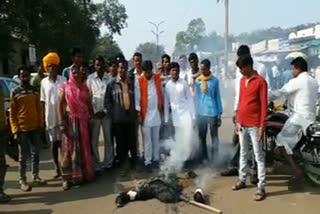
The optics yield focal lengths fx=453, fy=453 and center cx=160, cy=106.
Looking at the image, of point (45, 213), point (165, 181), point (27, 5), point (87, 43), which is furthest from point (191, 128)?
point (87, 43)

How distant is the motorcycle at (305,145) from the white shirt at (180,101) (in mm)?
1336

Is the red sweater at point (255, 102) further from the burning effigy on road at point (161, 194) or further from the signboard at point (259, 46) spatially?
the signboard at point (259, 46)

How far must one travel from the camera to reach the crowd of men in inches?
244

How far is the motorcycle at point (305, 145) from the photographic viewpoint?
20.2 ft

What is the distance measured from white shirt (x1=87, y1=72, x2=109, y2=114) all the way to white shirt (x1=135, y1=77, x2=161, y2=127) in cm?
54

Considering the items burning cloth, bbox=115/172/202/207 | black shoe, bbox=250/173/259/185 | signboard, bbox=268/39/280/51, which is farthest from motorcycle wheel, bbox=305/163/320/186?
signboard, bbox=268/39/280/51

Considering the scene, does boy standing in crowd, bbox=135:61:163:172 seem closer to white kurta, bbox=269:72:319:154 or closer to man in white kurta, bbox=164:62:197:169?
man in white kurta, bbox=164:62:197:169

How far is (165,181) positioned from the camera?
593cm

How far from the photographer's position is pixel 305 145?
249 inches

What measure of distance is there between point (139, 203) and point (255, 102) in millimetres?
1994

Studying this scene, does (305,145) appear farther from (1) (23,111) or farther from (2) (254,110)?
(1) (23,111)

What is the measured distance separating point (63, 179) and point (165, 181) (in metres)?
1.75

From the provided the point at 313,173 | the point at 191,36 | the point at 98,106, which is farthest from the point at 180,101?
the point at 191,36

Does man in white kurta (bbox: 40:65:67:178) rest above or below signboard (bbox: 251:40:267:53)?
below
